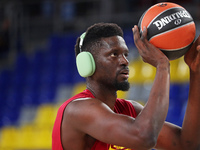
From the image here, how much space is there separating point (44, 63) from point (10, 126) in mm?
2174

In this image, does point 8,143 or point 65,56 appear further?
point 65,56

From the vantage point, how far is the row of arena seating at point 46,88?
8.12m

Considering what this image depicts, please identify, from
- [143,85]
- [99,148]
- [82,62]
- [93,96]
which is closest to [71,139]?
[99,148]

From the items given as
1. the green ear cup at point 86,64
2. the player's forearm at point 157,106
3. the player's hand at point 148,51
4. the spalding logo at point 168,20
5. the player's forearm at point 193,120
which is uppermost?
the spalding logo at point 168,20

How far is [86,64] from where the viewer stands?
2836 millimetres

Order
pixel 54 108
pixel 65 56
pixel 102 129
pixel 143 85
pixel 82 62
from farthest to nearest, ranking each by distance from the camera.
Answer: pixel 65 56 < pixel 54 108 < pixel 143 85 < pixel 82 62 < pixel 102 129

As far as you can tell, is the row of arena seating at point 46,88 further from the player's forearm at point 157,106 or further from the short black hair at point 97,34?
the player's forearm at point 157,106

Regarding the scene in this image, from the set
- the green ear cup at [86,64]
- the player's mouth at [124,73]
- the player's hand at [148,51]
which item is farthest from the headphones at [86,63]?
the player's hand at [148,51]

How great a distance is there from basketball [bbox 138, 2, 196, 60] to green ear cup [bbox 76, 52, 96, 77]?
471mm

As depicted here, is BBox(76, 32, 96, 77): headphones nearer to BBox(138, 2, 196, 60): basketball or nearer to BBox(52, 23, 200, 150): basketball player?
BBox(52, 23, 200, 150): basketball player

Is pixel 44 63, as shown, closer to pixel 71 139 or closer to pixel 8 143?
pixel 8 143

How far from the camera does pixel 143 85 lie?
8359 mm

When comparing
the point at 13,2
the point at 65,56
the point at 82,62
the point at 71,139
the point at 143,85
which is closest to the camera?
the point at 71,139

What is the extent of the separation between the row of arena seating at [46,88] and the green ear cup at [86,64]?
4625mm
